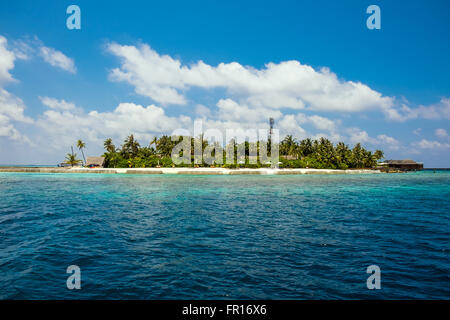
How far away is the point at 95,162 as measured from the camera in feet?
296

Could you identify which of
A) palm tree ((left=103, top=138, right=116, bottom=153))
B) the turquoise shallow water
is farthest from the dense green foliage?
the turquoise shallow water

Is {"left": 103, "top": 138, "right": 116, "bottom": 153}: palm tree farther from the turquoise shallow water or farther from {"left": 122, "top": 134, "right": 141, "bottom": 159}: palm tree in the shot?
the turquoise shallow water

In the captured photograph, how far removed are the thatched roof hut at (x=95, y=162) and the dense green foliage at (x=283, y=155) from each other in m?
1.79

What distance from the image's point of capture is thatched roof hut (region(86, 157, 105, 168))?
89750 millimetres

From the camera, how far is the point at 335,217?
62.2 feet

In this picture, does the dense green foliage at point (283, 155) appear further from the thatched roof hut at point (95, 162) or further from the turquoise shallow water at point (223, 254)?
the turquoise shallow water at point (223, 254)

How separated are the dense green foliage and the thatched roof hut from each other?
70.4 inches

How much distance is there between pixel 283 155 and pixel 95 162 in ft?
228

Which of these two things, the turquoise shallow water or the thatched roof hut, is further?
the thatched roof hut

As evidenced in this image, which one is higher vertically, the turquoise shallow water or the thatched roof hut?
the thatched roof hut

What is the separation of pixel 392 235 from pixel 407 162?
423ft

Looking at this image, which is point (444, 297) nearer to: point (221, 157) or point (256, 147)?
point (221, 157)

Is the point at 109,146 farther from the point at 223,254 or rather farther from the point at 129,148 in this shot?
the point at 223,254

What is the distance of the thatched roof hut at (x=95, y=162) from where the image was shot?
89750 millimetres
